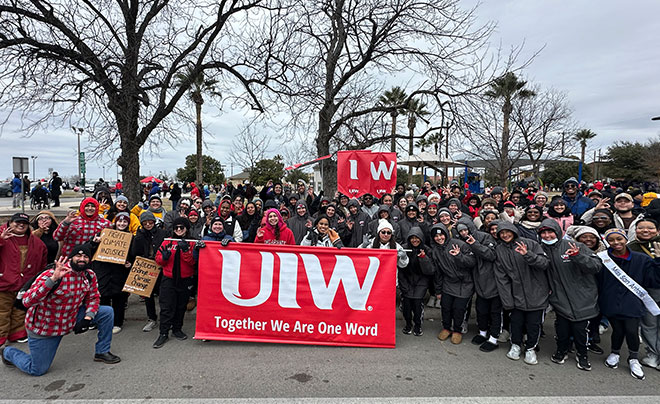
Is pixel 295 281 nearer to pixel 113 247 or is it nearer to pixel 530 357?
pixel 113 247

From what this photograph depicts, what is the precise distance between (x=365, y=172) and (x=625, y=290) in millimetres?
5090

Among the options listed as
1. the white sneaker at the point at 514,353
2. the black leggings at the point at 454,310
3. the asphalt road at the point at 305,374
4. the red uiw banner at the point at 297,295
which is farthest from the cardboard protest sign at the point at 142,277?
the white sneaker at the point at 514,353

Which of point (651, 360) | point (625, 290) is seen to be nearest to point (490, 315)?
point (625, 290)

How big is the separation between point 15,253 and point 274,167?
166 ft

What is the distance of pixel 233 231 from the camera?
536 cm

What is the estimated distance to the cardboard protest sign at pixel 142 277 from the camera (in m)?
4.39

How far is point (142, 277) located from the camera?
447cm

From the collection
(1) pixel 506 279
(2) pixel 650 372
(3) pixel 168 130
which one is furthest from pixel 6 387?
(3) pixel 168 130

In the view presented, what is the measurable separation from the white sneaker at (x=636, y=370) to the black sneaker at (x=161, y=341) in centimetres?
524

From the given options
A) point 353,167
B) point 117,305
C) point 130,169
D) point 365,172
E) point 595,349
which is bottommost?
point 595,349

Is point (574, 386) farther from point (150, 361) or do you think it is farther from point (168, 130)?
point (168, 130)

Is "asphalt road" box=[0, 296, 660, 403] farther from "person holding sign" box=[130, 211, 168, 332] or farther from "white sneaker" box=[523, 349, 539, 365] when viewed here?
"person holding sign" box=[130, 211, 168, 332]

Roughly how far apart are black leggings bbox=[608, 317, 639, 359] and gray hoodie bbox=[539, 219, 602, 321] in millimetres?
277

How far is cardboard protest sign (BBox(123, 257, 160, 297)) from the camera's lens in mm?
4391
